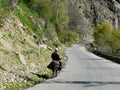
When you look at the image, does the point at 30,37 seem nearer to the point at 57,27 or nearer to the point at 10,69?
the point at 10,69

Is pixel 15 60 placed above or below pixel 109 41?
below

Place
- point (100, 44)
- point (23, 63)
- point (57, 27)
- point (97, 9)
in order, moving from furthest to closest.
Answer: point (97, 9) → point (100, 44) → point (57, 27) → point (23, 63)

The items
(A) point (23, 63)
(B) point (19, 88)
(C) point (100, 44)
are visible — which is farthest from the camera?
(C) point (100, 44)

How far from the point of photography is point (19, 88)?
18.1 meters

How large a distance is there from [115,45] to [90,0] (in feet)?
315

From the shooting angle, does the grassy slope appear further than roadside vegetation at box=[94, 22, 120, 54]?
No

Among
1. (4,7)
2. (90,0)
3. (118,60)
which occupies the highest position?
(90,0)

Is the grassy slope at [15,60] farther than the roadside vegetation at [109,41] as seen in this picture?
No

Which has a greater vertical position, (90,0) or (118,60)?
(90,0)

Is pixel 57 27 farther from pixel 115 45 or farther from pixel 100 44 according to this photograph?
pixel 100 44

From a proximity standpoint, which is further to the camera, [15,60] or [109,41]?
[109,41]

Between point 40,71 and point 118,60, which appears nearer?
point 40,71

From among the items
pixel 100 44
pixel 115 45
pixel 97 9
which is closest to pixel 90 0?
pixel 97 9

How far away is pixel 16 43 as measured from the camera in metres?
30.0
